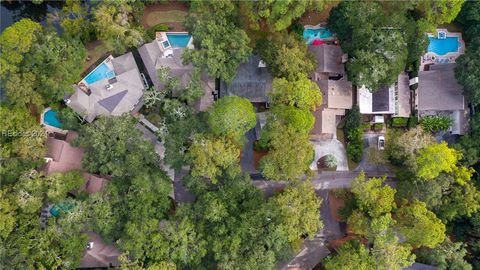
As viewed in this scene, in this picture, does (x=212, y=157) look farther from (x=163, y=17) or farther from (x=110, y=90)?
(x=163, y=17)

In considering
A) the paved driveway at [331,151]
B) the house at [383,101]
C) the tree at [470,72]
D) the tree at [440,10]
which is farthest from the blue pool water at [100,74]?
the tree at [470,72]

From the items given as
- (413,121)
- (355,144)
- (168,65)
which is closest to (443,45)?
(413,121)

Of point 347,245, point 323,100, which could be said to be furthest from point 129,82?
point 347,245

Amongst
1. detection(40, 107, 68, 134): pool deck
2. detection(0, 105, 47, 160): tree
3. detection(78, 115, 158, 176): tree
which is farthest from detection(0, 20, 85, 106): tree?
detection(78, 115, 158, 176): tree

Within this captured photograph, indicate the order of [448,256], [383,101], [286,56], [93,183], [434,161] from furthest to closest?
[383,101], [93,183], [448,256], [286,56], [434,161]

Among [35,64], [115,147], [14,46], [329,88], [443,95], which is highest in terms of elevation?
[14,46]

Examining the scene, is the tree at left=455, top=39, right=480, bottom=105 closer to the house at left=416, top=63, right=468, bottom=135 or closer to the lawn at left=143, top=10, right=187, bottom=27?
the house at left=416, top=63, right=468, bottom=135
